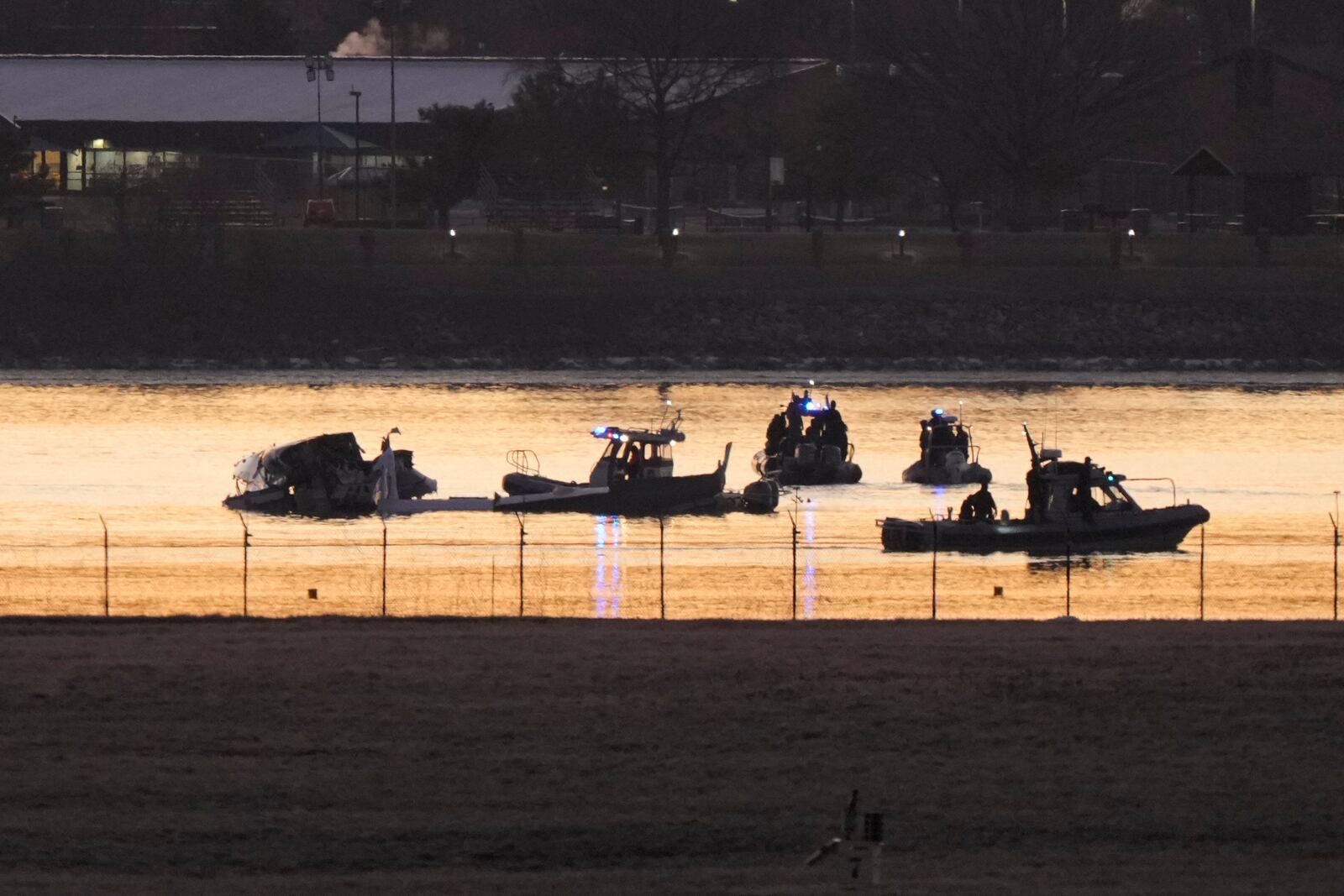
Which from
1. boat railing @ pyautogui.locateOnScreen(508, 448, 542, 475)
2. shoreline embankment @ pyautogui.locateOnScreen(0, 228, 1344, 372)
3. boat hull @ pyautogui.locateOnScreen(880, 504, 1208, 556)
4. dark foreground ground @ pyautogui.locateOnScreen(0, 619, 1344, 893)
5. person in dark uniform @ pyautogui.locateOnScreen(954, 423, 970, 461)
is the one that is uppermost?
shoreline embankment @ pyautogui.locateOnScreen(0, 228, 1344, 372)

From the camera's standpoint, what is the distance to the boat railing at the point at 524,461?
4292cm

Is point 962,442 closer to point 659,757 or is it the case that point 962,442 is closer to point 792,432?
point 792,432

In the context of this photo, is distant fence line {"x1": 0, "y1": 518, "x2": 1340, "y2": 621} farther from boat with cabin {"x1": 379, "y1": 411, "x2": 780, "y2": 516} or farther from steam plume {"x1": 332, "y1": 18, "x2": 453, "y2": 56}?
steam plume {"x1": 332, "y1": 18, "x2": 453, "y2": 56}

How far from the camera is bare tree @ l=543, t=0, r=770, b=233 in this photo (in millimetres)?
78188

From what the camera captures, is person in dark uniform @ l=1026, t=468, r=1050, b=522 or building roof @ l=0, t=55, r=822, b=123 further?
building roof @ l=0, t=55, r=822, b=123

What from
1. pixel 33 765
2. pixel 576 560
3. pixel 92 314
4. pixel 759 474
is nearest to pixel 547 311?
Result: pixel 92 314

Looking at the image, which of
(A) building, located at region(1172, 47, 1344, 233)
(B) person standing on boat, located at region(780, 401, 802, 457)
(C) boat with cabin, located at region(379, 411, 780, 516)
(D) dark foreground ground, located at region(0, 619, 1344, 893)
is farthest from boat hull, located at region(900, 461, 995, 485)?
(A) building, located at region(1172, 47, 1344, 233)

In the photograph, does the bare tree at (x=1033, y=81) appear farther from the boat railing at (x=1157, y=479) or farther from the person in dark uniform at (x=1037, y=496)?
the person in dark uniform at (x=1037, y=496)

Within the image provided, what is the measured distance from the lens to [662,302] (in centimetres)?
7069

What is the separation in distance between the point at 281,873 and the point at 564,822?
89.8 inches

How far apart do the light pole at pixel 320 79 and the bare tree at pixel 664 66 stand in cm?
1319

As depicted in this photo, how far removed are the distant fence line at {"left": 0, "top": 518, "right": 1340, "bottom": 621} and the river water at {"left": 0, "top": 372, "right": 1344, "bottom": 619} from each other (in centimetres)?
8

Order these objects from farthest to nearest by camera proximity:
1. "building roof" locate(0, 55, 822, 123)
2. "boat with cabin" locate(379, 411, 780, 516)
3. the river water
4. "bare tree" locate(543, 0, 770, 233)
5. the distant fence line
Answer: "building roof" locate(0, 55, 822, 123) → "bare tree" locate(543, 0, 770, 233) → "boat with cabin" locate(379, 411, 780, 516) → the river water → the distant fence line

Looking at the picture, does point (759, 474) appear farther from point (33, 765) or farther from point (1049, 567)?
point (33, 765)
